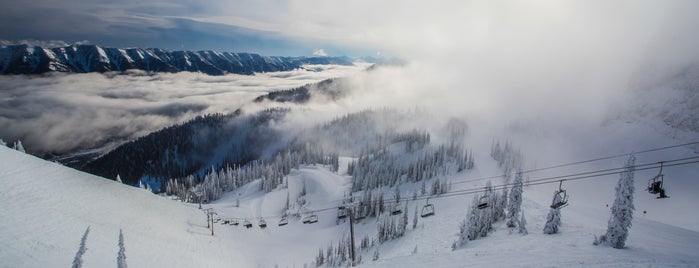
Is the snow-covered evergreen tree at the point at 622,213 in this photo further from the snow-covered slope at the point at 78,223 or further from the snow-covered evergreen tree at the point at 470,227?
the snow-covered slope at the point at 78,223

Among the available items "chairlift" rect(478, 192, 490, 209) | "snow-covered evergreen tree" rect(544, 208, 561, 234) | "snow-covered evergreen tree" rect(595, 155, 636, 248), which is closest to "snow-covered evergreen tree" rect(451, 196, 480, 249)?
"chairlift" rect(478, 192, 490, 209)

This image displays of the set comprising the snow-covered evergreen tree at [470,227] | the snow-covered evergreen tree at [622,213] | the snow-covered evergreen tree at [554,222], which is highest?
the snow-covered evergreen tree at [622,213]

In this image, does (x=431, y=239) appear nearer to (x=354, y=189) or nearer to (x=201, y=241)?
(x=201, y=241)

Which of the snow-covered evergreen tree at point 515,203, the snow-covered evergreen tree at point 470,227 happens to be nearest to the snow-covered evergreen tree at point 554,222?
the snow-covered evergreen tree at point 470,227

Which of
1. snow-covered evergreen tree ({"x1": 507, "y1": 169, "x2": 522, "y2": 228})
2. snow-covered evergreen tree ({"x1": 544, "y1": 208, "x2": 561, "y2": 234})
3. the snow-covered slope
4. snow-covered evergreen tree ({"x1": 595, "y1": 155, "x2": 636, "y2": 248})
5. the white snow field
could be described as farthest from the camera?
snow-covered evergreen tree ({"x1": 507, "y1": 169, "x2": 522, "y2": 228})

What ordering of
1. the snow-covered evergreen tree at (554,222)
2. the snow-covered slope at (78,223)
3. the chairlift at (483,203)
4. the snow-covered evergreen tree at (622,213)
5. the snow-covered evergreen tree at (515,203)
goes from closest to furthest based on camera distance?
1. the snow-covered slope at (78,223)
2. the chairlift at (483,203)
3. the snow-covered evergreen tree at (622,213)
4. the snow-covered evergreen tree at (554,222)
5. the snow-covered evergreen tree at (515,203)

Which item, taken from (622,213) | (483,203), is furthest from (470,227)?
(483,203)

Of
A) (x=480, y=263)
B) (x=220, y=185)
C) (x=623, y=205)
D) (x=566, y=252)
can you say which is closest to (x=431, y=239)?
(x=623, y=205)

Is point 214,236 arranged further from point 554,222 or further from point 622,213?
point 622,213

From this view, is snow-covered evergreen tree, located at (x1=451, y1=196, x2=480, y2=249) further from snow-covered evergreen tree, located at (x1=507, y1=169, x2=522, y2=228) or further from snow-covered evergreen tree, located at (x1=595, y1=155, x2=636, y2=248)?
snow-covered evergreen tree, located at (x1=595, y1=155, x2=636, y2=248)
